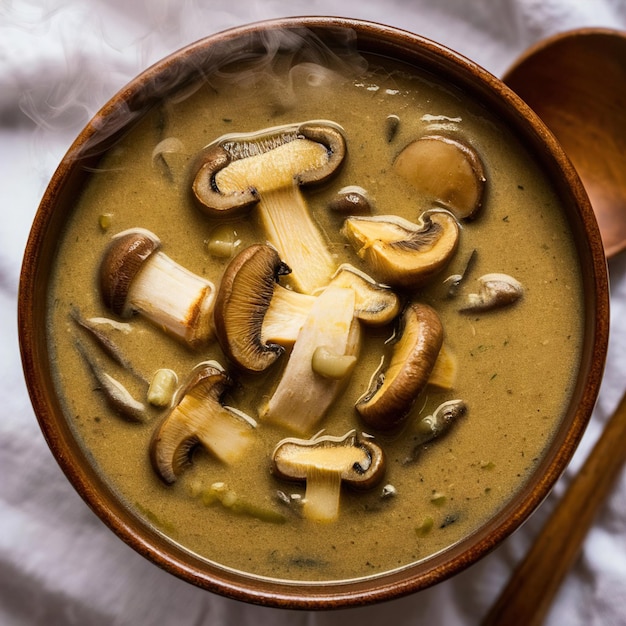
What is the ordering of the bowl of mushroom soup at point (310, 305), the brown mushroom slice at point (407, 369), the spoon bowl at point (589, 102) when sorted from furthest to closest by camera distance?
the spoon bowl at point (589, 102), the bowl of mushroom soup at point (310, 305), the brown mushroom slice at point (407, 369)

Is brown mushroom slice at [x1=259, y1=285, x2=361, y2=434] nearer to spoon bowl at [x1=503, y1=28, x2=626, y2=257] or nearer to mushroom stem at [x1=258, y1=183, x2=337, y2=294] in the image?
mushroom stem at [x1=258, y1=183, x2=337, y2=294]

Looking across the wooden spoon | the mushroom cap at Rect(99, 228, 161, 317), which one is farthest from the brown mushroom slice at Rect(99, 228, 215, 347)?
the wooden spoon

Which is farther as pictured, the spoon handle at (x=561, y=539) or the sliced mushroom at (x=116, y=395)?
the spoon handle at (x=561, y=539)

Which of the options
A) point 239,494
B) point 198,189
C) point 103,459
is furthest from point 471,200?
point 103,459

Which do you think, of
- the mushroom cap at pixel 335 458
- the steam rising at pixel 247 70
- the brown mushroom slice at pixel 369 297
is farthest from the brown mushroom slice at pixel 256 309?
the steam rising at pixel 247 70

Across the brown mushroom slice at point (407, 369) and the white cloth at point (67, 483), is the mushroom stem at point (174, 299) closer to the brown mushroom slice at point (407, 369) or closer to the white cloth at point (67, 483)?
the brown mushroom slice at point (407, 369)

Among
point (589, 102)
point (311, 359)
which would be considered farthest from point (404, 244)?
point (589, 102)

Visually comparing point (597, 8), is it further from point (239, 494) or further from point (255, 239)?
point (239, 494)
